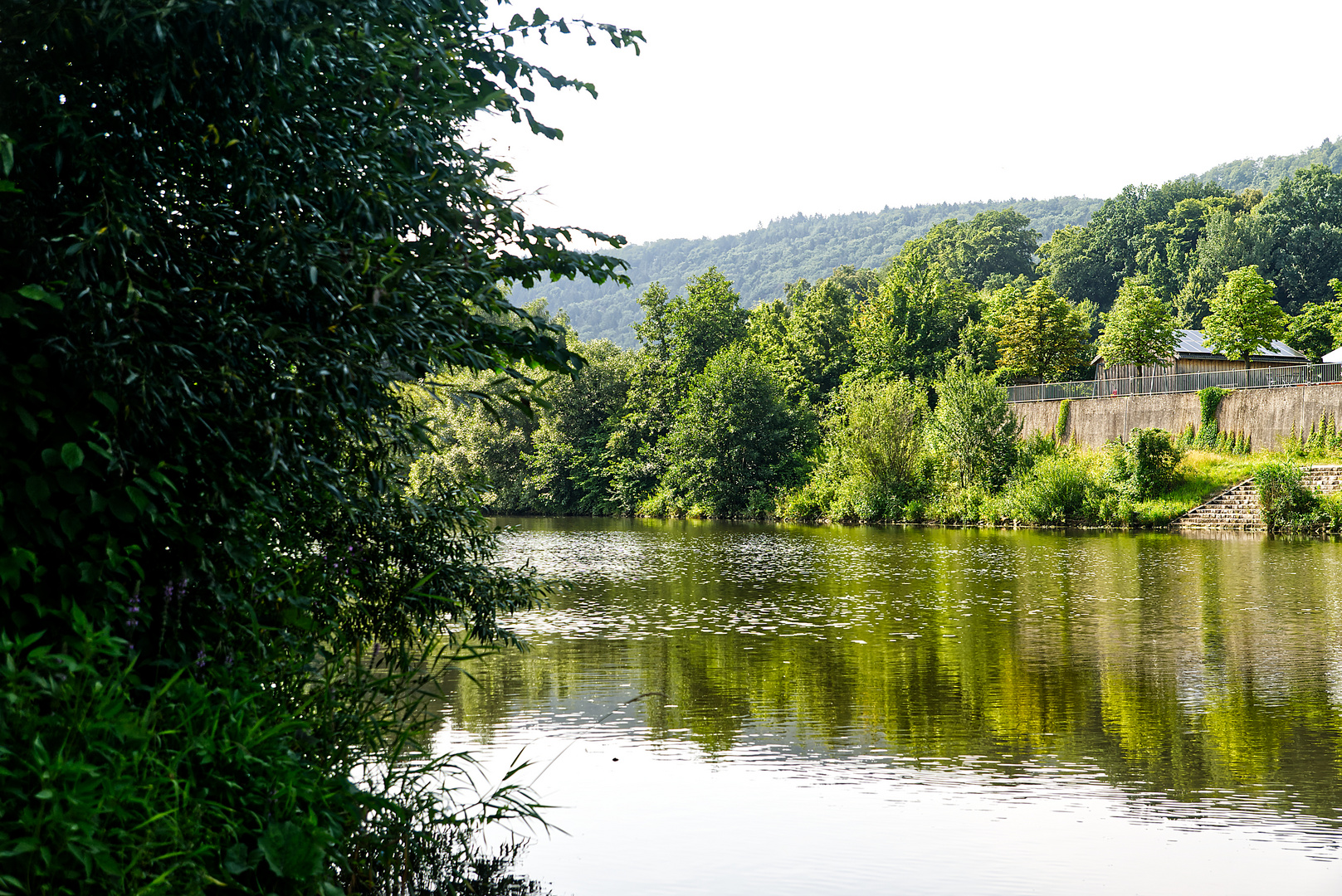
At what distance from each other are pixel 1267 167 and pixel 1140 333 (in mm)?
116693

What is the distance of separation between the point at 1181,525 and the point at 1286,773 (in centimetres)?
3574

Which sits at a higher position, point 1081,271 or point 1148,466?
point 1081,271

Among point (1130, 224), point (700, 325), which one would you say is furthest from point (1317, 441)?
point (1130, 224)

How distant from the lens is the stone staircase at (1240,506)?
37938 mm

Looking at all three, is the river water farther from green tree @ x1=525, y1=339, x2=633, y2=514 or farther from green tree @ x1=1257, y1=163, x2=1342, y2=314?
green tree @ x1=1257, y1=163, x2=1342, y2=314

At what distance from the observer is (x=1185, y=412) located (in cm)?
4725

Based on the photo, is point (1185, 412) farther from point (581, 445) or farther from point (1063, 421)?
point (581, 445)

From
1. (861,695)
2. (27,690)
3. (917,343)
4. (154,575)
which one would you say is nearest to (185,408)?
(154,575)

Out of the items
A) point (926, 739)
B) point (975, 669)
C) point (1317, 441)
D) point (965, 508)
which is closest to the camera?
point (926, 739)

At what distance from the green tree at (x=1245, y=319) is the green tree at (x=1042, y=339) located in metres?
8.31

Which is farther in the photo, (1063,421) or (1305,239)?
(1305,239)

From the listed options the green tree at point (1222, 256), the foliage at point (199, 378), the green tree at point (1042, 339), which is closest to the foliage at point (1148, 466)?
the green tree at point (1042, 339)

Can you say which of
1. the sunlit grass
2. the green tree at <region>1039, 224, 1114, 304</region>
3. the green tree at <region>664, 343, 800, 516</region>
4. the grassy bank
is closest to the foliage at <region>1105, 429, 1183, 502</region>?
the grassy bank

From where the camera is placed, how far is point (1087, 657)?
13.4 metres
